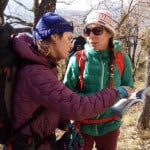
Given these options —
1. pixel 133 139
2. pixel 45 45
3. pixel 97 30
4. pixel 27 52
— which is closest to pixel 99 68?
pixel 97 30

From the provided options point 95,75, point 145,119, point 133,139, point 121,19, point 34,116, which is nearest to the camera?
point 34,116

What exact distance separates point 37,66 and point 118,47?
122 centimetres

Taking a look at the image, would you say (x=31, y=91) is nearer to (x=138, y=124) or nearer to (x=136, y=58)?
(x=138, y=124)

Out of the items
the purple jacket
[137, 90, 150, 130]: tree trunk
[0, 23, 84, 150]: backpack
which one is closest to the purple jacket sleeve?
the purple jacket

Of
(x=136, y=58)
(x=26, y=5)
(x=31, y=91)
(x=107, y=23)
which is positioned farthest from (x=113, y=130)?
(x=136, y=58)

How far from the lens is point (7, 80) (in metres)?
2.32

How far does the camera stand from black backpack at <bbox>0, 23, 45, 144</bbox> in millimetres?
2283

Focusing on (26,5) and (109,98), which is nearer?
(109,98)

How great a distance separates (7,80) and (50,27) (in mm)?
415

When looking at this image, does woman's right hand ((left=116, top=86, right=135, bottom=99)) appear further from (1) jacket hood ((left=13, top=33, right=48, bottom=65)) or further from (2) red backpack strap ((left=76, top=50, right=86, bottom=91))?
(2) red backpack strap ((left=76, top=50, right=86, bottom=91))

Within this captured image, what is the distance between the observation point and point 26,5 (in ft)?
38.5

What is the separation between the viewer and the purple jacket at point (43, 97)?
2279mm

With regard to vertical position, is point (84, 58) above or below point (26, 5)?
below

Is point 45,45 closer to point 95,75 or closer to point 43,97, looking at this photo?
point 43,97
